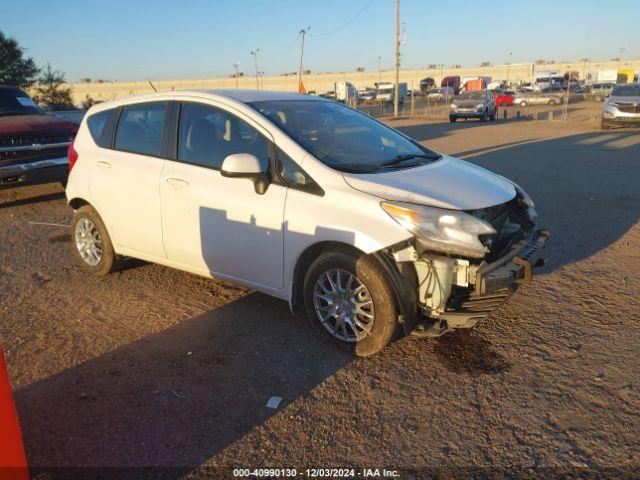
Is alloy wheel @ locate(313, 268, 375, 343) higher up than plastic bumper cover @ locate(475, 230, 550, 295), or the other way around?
plastic bumper cover @ locate(475, 230, 550, 295)

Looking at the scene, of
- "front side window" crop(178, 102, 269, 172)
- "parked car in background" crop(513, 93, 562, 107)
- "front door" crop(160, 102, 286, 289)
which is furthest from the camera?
"parked car in background" crop(513, 93, 562, 107)

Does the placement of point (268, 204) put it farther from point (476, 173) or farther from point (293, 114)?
point (476, 173)

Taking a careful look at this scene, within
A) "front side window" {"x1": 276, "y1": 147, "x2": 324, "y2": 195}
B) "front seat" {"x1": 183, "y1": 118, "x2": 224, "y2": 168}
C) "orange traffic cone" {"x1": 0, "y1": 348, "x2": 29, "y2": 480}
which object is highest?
"front seat" {"x1": 183, "y1": 118, "x2": 224, "y2": 168}

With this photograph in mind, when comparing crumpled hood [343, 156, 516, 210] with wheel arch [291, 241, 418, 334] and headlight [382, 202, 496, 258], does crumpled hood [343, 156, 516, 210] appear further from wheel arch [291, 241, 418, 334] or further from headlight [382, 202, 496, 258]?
wheel arch [291, 241, 418, 334]

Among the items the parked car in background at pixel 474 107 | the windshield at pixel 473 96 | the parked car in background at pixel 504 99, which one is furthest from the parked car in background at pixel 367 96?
the parked car in background at pixel 474 107

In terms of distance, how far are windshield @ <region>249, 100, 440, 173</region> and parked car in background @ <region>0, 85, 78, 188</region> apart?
606 cm

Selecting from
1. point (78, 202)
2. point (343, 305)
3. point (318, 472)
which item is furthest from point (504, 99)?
point (318, 472)

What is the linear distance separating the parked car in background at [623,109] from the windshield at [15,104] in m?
18.8

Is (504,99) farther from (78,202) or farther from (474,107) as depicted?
(78,202)

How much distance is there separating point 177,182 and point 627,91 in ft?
70.7

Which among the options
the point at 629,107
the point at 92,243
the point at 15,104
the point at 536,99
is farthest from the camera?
the point at 536,99

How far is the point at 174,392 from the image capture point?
11.1ft

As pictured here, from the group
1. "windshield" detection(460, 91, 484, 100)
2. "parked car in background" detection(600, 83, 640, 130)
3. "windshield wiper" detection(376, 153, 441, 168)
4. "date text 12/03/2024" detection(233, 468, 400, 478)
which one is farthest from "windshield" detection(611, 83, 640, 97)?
"date text 12/03/2024" detection(233, 468, 400, 478)

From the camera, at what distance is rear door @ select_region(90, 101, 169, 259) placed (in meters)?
4.69
